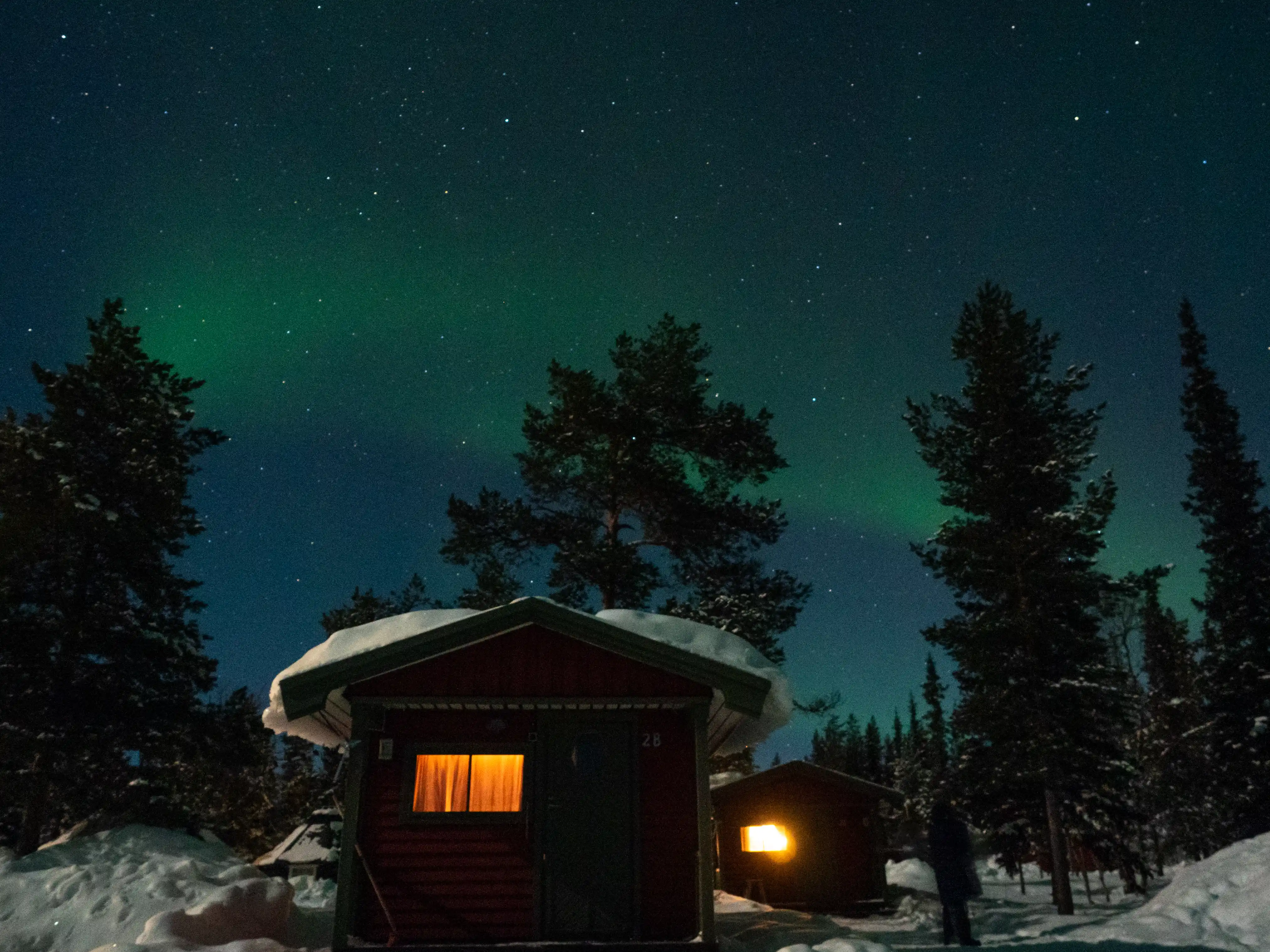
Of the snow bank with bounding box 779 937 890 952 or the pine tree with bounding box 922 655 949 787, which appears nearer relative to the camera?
the snow bank with bounding box 779 937 890 952

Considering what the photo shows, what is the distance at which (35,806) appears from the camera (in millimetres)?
18656

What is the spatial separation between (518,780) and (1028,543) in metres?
13.6

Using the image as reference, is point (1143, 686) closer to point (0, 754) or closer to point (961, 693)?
point (961, 693)

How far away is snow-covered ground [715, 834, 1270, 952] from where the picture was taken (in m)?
10.2

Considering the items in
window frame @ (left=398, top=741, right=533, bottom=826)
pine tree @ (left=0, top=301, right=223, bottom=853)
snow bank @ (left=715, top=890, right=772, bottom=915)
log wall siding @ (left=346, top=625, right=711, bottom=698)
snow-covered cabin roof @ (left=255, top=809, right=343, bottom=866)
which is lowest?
snow bank @ (left=715, top=890, right=772, bottom=915)

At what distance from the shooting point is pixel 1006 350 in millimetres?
21531

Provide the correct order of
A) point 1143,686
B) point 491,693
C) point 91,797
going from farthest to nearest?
point 1143,686
point 91,797
point 491,693

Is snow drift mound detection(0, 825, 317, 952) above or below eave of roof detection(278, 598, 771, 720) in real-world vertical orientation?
below

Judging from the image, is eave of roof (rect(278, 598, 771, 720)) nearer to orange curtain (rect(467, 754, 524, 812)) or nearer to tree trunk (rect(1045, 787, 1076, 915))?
orange curtain (rect(467, 754, 524, 812))

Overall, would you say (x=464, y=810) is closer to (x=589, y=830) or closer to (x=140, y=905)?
(x=589, y=830)

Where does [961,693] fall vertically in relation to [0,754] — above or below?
above

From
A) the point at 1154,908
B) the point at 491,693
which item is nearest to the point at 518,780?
the point at 491,693

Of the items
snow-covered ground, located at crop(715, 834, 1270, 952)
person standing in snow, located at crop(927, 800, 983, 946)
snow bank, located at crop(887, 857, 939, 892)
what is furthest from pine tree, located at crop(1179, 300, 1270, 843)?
person standing in snow, located at crop(927, 800, 983, 946)

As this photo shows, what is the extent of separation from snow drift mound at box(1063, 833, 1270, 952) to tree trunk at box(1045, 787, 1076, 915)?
3.51 m
